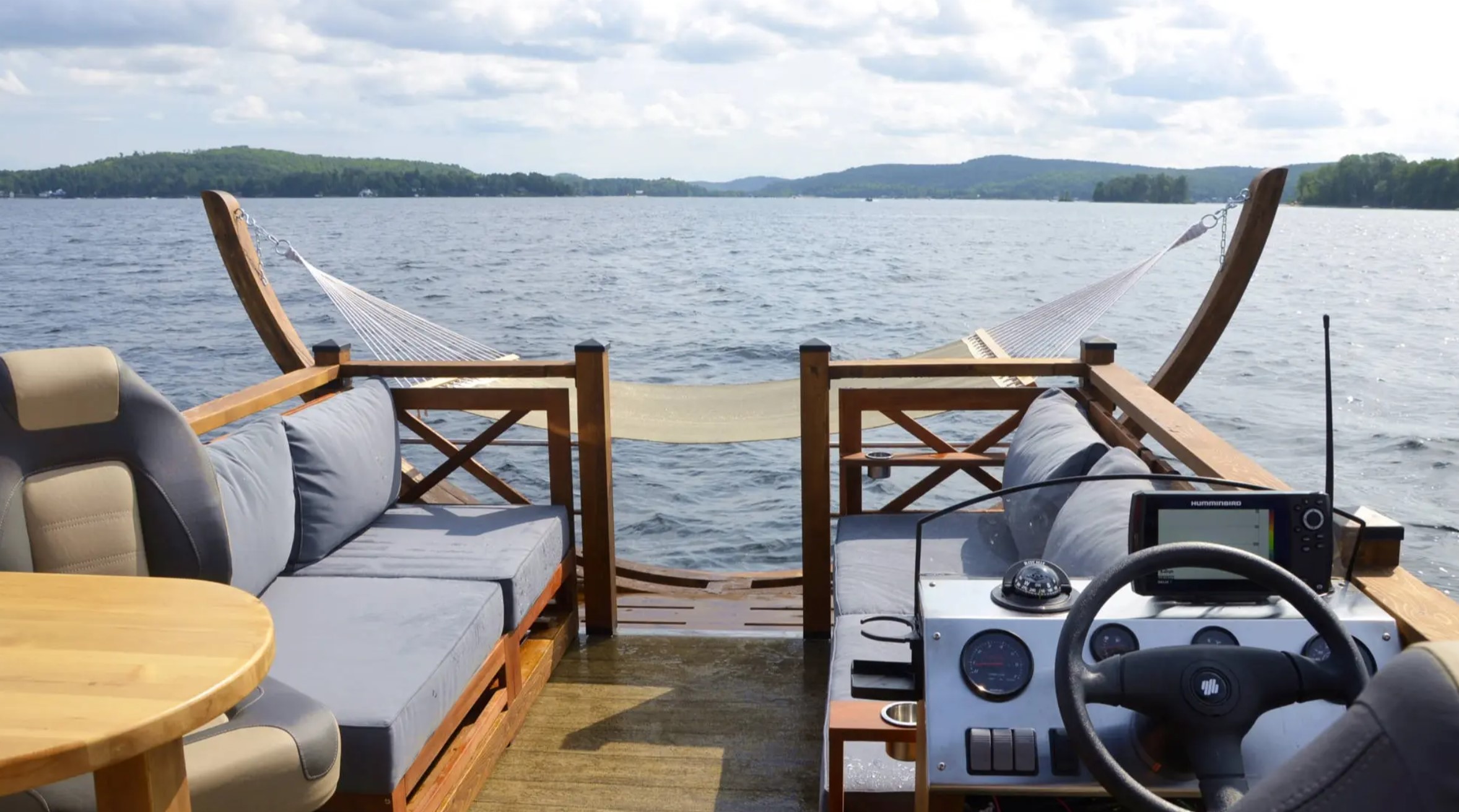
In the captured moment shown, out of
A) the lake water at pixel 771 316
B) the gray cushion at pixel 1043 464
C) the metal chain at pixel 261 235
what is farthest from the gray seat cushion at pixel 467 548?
the lake water at pixel 771 316

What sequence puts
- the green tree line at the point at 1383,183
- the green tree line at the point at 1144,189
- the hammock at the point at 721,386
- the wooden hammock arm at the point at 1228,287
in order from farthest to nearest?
the green tree line at the point at 1383,183 < the green tree line at the point at 1144,189 < the hammock at the point at 721,386 < the wooden hammock arm at the point at 1228,287

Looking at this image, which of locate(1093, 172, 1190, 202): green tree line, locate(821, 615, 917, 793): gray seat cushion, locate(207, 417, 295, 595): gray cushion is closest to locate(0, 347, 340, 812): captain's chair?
locate(207, 417, 295, 595): gray cushion

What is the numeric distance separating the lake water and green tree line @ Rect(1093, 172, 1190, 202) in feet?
3.90

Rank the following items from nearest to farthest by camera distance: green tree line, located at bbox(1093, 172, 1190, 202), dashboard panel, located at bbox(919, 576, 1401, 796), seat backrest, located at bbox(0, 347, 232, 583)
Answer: dashboard panel, located at bbox(919, 576, 1401, 796)
seat backrest, located at bbox(0, 347, 232, 583)
green tree line, located at bbox(1093, 172, 1190, 202)

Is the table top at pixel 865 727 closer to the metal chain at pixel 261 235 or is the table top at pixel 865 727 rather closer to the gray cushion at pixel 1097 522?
the gray cushion at pixel 1097 522

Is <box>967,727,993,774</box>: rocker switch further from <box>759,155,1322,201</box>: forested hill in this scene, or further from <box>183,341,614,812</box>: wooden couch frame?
<box>759,155,1322,201</box>: forested hill

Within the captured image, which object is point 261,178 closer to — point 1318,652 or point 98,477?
point 98,477

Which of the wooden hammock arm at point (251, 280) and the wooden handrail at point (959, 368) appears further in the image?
the wooden hammock arm at point (251, 280)

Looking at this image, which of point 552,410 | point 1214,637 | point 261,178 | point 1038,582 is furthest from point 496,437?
point 261,178

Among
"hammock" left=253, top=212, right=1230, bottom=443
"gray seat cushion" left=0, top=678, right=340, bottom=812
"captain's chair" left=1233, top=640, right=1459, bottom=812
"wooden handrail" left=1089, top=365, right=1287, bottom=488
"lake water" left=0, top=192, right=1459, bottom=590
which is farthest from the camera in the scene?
"lake water" left=0, top=192, right=1459, bottom=590

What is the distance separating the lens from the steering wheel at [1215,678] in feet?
3.59

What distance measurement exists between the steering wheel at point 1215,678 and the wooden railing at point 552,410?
7.06 feet

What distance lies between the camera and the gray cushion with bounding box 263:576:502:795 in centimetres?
192

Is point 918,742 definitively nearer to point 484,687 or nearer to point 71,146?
point 484,687
